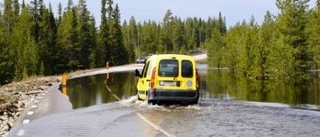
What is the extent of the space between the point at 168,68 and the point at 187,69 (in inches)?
27.6

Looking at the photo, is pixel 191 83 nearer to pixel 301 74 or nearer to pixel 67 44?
pixel 301 74

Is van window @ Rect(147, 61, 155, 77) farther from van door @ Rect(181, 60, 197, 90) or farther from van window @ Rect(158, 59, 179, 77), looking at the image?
van door @ Rect(181, 60, 197, 90)

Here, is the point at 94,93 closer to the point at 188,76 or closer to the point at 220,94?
the point at 220,94

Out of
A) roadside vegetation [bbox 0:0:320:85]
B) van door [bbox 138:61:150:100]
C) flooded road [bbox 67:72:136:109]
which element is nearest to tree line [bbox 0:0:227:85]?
roadside vegetation [bbox 0:0:320:85]

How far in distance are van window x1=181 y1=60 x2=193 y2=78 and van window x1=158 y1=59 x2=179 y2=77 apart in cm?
27

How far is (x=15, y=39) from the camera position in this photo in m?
86.5

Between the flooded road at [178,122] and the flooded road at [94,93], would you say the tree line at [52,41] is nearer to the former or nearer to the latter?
the flooded road at [94,93]

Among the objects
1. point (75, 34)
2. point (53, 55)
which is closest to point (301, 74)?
point (53, 55)

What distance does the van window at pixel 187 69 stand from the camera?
58.7 feet

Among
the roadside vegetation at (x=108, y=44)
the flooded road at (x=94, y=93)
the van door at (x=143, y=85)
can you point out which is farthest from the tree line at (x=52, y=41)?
the van door at (x=143, y=85)

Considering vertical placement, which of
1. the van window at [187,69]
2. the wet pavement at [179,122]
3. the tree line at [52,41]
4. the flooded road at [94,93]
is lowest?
the wet pavement at [179,122]

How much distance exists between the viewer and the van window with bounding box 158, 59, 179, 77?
58.4 ft

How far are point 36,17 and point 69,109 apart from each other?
266 feet

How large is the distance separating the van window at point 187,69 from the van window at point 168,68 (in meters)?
0.27
